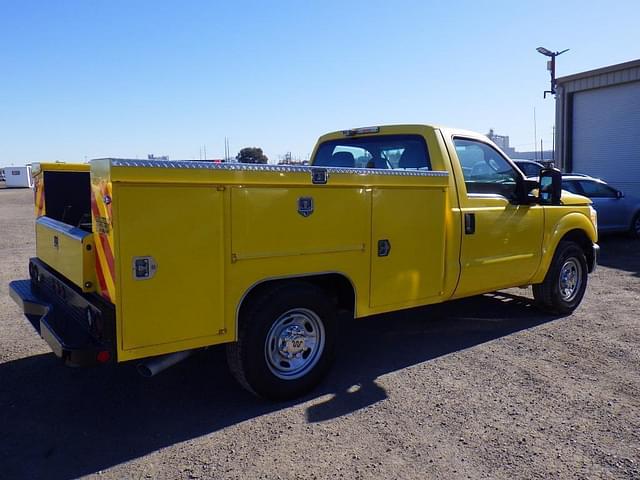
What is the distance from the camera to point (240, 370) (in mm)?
3992

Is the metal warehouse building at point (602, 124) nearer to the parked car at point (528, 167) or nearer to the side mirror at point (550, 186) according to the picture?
the parked car at point (528, 167)

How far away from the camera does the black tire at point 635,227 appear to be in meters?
14.2

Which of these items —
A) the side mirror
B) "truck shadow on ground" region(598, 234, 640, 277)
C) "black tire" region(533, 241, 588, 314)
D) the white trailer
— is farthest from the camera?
the white trailer

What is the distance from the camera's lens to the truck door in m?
5.36

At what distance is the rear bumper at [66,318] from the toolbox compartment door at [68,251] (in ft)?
0.29

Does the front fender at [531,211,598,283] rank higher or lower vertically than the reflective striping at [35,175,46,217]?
lower

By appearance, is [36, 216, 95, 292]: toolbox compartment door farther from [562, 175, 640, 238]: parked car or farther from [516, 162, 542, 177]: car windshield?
[516, 162, 542, 177]: car windshield

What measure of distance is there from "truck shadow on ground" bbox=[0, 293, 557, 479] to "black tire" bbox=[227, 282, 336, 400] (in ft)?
0.62

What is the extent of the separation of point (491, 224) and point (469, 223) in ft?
1.20

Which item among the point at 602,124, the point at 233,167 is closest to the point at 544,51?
the point at 602,124

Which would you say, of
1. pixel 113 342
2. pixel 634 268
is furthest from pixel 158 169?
pixel 634 268

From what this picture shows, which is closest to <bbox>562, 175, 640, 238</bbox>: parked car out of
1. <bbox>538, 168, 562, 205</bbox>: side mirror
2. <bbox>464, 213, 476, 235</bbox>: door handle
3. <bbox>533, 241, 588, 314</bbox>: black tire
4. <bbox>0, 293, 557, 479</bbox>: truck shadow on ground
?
<bbox>533, 241, 588, 314</bbox>: black tire

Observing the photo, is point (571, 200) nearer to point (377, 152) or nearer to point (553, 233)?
point (553, 233)

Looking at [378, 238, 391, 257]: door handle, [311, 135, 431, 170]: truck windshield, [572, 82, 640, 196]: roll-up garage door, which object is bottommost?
[378, 238, 391, 257]: door handle
